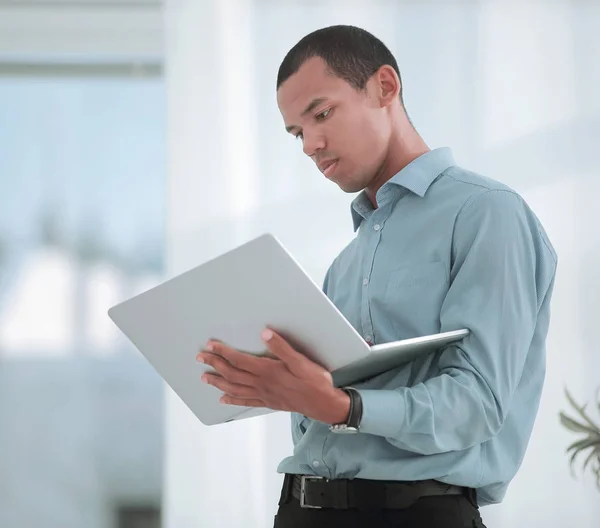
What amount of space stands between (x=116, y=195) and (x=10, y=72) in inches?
23.5

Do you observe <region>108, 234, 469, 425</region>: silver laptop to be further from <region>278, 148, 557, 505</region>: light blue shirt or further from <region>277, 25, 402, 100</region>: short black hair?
<region>277, 25, 402, 100</region>: short black hair

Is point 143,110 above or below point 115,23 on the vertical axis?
below

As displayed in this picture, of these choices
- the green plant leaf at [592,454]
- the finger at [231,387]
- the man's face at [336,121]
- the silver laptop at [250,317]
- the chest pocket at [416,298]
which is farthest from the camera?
the green plant leaf at [592,454]

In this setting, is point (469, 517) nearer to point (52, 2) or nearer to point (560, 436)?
point (560, 436)

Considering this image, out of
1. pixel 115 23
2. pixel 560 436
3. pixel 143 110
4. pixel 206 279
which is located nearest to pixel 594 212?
pixel 560 436

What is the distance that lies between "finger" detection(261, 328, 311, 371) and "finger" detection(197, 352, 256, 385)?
0.19 feet

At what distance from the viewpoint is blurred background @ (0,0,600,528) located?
8.16 feet

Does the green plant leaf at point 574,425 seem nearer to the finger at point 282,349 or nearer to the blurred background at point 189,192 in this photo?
the blurred background at point 189,192

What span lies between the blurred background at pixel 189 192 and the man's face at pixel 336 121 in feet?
4.08

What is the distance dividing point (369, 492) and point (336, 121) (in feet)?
1.84

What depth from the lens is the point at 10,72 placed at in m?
2.84

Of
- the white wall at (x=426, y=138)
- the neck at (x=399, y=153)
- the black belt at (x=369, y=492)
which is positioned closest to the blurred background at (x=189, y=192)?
the white wall at (x=426, y=138)

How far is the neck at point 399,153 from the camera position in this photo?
131 centimetres

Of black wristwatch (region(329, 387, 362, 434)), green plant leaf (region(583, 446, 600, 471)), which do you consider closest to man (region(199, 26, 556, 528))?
black wristwatch (region(329, 387, 362, 434))
